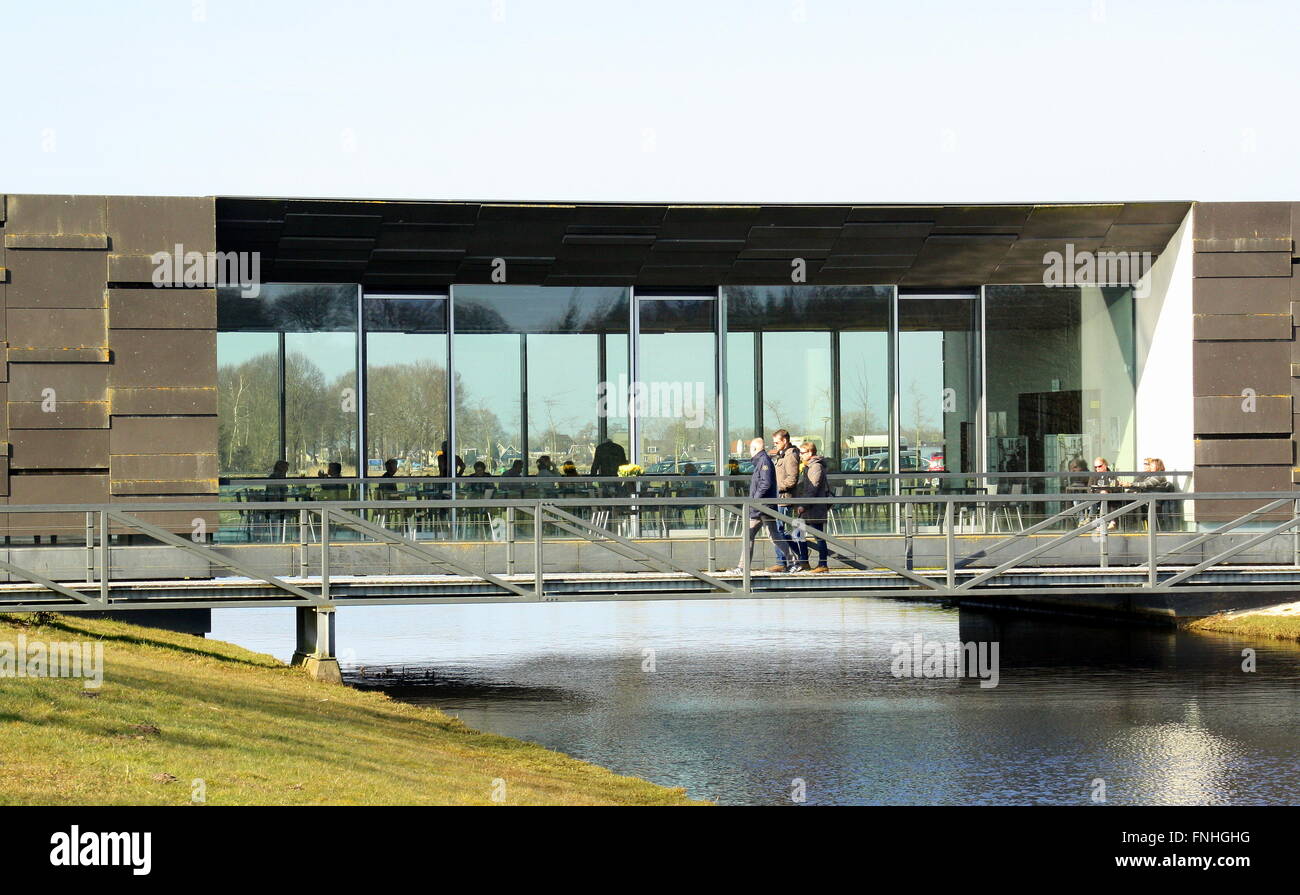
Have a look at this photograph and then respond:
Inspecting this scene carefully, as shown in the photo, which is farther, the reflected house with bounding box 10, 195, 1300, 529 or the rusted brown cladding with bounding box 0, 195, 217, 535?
the reflected house with bounding box 10, 195, 1300, 529

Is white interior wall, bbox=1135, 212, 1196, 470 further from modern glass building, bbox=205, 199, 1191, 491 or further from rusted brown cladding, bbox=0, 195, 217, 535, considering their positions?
rusted brown cladding, bbox=0, 195, 217, 535

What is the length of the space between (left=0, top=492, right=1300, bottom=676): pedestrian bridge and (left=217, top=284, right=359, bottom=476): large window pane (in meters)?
5.87

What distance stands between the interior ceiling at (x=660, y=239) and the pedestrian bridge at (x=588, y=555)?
5.46 m

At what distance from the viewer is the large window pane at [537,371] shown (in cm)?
2502

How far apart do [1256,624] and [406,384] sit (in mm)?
13076

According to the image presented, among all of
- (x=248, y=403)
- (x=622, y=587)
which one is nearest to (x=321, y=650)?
(x=622, y=587)

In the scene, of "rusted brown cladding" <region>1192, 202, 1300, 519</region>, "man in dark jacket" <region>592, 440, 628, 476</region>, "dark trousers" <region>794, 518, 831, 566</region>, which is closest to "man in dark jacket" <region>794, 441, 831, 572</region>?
"dark trousers" <region>794, 518, 831, 566</region>

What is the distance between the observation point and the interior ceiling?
73.0 feet

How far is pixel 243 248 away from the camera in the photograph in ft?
73.7

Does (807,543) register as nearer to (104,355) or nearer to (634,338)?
(634,338)
